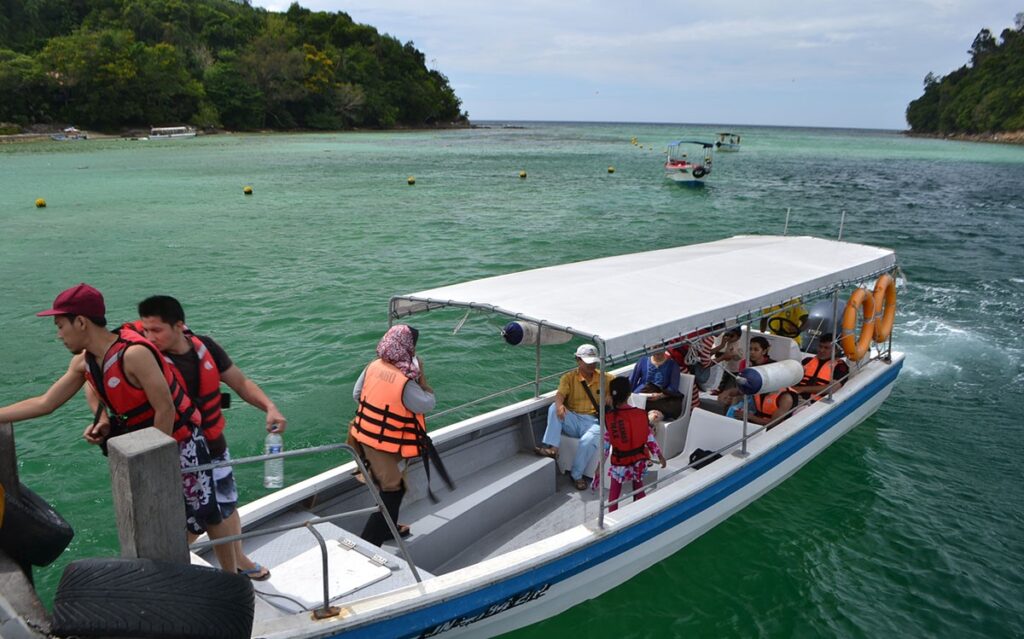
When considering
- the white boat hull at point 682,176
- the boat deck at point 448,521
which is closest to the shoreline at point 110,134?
the white boat hull at point 682,176

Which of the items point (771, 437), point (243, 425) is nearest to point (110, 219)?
point (243, 425)

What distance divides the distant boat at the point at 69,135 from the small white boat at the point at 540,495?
72.6 metres

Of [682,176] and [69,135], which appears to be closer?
[682,176]

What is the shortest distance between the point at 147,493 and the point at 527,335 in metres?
4.29

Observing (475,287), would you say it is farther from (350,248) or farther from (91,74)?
(91,74)

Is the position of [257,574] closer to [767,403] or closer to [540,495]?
[540,495]

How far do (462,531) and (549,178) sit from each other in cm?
3928

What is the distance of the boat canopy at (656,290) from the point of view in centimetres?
517

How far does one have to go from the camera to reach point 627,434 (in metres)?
5.54

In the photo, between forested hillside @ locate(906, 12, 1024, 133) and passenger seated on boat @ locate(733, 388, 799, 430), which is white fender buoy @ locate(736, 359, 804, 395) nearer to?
passenger seated on boat @ locate(733, 388, 799, 430)

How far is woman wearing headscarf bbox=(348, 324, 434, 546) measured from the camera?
4664mm

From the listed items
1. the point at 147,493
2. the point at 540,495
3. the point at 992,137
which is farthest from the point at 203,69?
the point at 992,137

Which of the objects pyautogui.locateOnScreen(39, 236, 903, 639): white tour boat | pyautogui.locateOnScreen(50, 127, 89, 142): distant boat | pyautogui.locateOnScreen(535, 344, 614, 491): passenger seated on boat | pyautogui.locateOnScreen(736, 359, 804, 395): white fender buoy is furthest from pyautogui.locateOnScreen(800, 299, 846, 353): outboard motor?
pyautogui.locateOnScreen(50, 127, 89, 142): distant boat

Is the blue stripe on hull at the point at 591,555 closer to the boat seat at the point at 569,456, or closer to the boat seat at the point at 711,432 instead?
the boat seat at the point at 711,432
